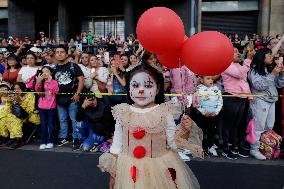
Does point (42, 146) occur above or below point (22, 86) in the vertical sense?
below

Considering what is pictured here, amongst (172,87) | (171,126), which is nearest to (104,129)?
(172,87)

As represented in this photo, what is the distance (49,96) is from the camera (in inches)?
252

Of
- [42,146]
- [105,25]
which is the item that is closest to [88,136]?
[42,146]

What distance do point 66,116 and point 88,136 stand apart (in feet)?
1.91

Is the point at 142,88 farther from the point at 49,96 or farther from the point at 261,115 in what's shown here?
the point at 49,96

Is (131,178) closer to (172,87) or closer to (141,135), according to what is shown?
(141,135)

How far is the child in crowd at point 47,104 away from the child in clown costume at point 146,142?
3.48 m

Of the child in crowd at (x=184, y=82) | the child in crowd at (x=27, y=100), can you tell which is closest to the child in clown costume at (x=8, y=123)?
the child in crowd at (x=27, y=100)

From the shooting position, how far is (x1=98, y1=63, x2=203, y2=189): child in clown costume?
2.95m

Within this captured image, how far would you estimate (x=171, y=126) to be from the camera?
308 cm

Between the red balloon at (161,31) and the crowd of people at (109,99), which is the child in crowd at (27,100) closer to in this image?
the crowd of people at (109,99)

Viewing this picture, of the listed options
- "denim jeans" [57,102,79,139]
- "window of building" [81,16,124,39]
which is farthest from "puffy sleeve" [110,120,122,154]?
"window of building" [81,16,124,39]

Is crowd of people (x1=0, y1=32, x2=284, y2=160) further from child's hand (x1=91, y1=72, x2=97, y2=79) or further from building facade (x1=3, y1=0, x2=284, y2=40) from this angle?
building facade (x1=3, y1=0, x2=284, y2=40)

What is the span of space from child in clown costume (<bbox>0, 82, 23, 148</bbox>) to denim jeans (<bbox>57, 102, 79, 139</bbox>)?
720mm
